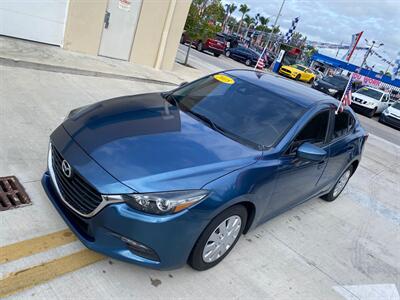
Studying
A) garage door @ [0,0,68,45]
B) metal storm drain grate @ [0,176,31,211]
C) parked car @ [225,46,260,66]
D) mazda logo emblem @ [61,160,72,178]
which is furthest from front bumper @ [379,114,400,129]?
mazda logo emblem @ [61,160,72,178]

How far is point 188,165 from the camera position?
283 centimetres

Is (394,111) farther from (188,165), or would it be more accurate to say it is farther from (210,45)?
(188,165)

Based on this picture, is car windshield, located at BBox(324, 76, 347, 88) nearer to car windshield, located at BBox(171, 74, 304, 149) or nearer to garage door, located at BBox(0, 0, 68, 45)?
garage door, located at BBox(0, 0, 68, 45)

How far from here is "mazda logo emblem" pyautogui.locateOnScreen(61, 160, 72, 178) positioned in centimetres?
281

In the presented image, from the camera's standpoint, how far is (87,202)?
2686 millimetres

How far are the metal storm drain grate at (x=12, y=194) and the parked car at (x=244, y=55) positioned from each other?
27739mm

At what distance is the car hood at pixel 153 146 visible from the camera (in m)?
2.68

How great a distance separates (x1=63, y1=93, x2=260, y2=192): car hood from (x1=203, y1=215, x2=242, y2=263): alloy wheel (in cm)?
49

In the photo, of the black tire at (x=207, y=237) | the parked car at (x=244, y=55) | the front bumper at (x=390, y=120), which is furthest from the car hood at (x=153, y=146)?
the parked car at (x=244, y=55)

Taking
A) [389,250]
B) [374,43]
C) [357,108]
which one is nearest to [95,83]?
[389,250]

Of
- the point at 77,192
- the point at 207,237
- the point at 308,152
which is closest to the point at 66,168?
the point at 77,192

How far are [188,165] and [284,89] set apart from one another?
193cm

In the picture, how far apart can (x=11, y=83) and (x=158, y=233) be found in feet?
16.7

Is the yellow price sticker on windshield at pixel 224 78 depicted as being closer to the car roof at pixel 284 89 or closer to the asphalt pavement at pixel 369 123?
the car roof at pixel 284 89
